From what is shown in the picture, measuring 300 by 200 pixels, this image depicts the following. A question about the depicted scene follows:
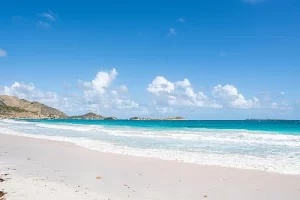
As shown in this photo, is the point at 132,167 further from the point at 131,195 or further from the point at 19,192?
the point at 19,192

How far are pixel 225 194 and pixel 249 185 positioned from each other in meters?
1.67

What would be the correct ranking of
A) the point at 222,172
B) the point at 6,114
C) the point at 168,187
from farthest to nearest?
the point at 6,114, the point at 222,172, the point at 168,187

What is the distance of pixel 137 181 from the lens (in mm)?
10109

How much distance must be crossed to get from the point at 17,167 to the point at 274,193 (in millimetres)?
9794

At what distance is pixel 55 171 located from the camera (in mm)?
11438

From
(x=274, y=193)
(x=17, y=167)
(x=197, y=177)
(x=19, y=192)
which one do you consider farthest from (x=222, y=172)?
(x=17, y=167)

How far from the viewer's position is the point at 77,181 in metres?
9.71

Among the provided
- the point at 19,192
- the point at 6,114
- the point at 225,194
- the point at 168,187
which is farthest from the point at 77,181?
the point at 6,114

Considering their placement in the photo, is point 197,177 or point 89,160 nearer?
point 197,177

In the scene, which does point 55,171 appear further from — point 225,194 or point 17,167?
point 225,194

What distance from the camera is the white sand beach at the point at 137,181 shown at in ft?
27.1

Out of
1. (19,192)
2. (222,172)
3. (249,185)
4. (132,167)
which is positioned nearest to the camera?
(19,192)

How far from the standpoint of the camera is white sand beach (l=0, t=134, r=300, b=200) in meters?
8.27

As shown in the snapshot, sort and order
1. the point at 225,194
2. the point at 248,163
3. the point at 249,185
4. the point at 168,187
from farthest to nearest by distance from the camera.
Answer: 1. the point at 248,163
2. the point at 249,185
3. the point at 168,187
4. the point at 225,194
